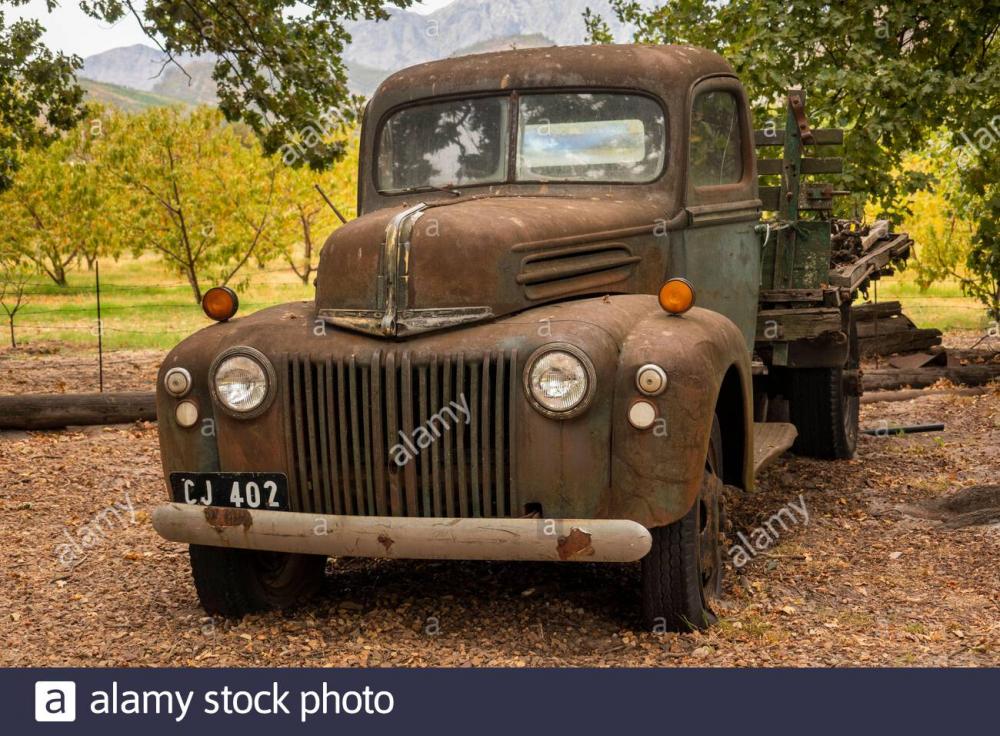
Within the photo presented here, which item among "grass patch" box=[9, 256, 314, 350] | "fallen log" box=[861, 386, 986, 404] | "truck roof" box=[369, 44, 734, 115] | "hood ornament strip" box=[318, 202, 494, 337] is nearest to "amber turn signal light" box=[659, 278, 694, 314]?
"hood ornament strip" box=[318, 202, 494, 337]

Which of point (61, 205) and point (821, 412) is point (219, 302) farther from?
point (61, 205)

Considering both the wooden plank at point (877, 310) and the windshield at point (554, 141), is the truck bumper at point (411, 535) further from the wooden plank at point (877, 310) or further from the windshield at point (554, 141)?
the wooden plank at point (877, 310)

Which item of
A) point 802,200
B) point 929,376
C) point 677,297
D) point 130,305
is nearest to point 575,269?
point 677,297

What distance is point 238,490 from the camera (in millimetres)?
4715

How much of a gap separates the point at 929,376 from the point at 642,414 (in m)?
9.32

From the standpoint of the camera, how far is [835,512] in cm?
718

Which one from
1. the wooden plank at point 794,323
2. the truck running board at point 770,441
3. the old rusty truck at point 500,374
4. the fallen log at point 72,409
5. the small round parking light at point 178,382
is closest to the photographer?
the old rusty truck at point 500,374

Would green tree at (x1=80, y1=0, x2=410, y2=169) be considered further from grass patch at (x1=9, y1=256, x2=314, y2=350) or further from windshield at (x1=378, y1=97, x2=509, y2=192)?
grass patch at (x1=9, y1=256, x2=314, y2=350)

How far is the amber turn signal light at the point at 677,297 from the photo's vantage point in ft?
15.5

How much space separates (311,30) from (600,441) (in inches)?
342

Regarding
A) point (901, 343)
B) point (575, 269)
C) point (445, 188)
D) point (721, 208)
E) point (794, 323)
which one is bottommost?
point (901, 343)

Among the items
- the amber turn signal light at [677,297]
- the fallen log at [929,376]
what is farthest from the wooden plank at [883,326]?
the amber turn signal light at [677,297]

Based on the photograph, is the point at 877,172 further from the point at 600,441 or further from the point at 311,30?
the point at 600,441

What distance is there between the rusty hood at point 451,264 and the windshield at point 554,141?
0.53 meters
